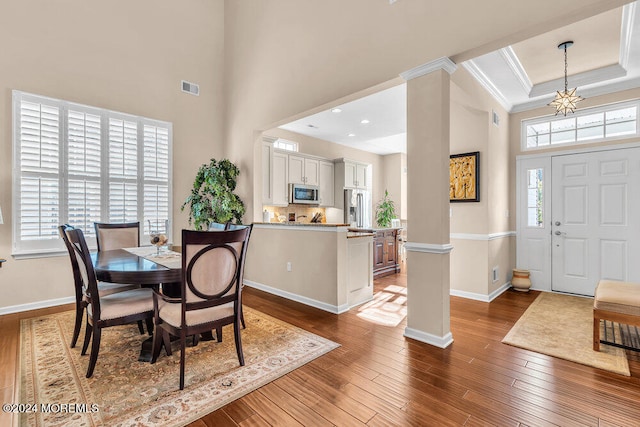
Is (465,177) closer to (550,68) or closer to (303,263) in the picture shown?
(550,68)

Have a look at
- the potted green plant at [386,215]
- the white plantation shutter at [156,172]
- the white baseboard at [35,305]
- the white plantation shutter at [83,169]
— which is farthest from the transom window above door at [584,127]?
the white baseboard at [35,305]

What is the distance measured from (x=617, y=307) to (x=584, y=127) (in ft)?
10.1

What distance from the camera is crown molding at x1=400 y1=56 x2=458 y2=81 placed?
2.63m

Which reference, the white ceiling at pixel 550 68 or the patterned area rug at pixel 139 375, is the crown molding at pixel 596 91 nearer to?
the white ceiling at pixel 550 68

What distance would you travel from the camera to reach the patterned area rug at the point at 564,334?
2.45 m

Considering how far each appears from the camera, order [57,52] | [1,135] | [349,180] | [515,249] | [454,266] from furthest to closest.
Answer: [349,180] < [515,249] < [454,266] < [57,52] < [1,135]

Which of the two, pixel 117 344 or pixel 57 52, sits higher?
pixel 57 52

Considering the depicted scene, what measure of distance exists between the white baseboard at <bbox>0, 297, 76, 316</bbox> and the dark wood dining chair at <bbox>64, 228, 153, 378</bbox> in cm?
202

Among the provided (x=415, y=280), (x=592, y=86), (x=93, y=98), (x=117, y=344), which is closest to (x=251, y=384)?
(x=117, y=344)

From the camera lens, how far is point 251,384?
2.08 metres

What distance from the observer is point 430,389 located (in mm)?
2025

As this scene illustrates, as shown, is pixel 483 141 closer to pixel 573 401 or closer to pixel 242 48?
pixel 573 401

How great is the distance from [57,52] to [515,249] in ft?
23.7

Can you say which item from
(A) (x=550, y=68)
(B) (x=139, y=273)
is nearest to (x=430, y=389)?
(B) (x=139, y=273)
